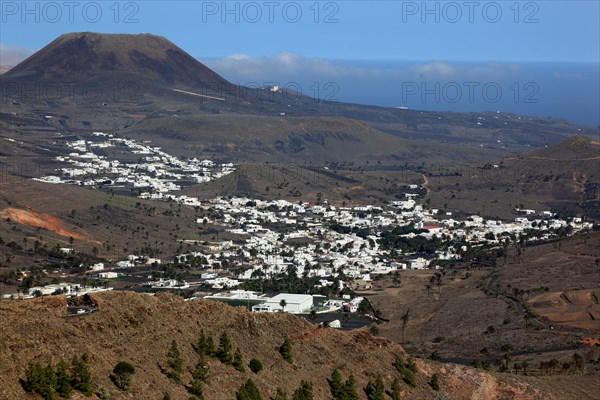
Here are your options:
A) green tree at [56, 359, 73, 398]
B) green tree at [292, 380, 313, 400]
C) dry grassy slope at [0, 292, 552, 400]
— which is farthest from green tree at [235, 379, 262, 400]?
green tree at [56, 359, 73, 398]

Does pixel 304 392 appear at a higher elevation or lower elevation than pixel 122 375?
lower

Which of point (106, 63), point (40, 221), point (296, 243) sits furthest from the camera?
point (106, 63)

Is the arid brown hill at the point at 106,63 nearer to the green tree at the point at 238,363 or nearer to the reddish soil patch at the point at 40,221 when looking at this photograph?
the reddish soil patch at the point at 40,221

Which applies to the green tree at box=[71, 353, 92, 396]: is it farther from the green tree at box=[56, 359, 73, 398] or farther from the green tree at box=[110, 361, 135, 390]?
the green tree at box=[110, 361, 135, 390]

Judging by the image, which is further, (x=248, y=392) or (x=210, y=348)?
(x=210, y=348)

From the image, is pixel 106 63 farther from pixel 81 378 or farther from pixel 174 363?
pixel 81 378

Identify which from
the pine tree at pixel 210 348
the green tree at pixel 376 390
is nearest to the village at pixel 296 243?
the green tree at pixel 376 390

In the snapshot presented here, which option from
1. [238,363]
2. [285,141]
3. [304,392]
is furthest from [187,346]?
[285,141]
